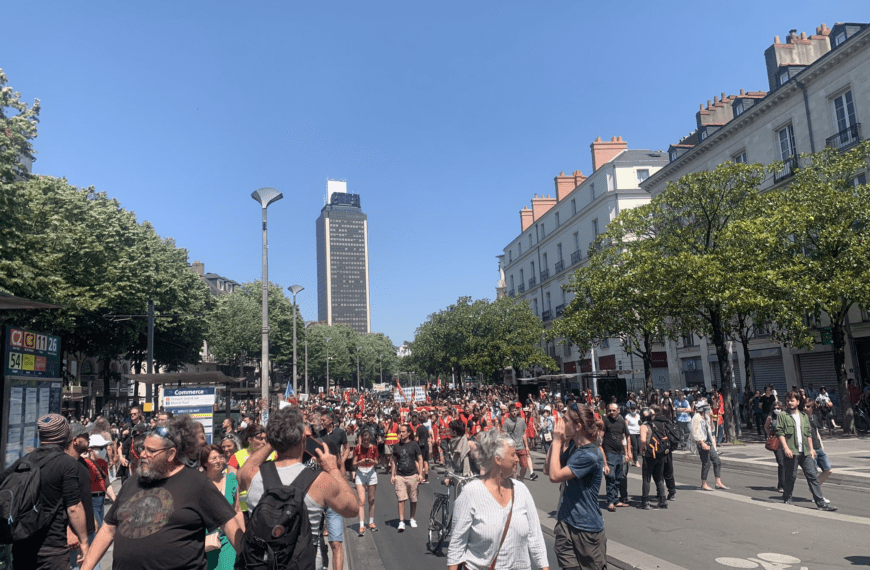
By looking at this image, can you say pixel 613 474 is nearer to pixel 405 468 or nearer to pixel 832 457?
pixel 405 468

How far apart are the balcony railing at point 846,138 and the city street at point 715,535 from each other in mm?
19821

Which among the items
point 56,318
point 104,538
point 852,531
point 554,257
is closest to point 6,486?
point 104,538

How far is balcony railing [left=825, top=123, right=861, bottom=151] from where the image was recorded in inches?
1030

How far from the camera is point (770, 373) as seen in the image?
33125mm

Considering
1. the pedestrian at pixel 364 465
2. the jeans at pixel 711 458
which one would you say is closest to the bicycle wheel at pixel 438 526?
the pedestrian at pixel 364 465

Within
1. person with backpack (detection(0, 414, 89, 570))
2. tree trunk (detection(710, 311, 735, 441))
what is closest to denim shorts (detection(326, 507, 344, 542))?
person with backpack (detection(0, 414, 89, 570))

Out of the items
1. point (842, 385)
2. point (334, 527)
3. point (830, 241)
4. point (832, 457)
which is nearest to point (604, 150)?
point (830, 241)

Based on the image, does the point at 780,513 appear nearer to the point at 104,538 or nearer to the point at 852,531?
the point at 852,531

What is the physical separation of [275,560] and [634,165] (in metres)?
49.4

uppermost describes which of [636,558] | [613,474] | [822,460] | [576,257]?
[576,257]

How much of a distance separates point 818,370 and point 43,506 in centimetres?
3304

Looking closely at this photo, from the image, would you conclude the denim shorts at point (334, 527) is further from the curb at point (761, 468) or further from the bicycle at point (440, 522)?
the curb at point (761, 468)

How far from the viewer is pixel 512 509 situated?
362cm

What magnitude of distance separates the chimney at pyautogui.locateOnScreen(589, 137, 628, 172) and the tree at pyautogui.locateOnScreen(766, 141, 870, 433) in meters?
28.3
